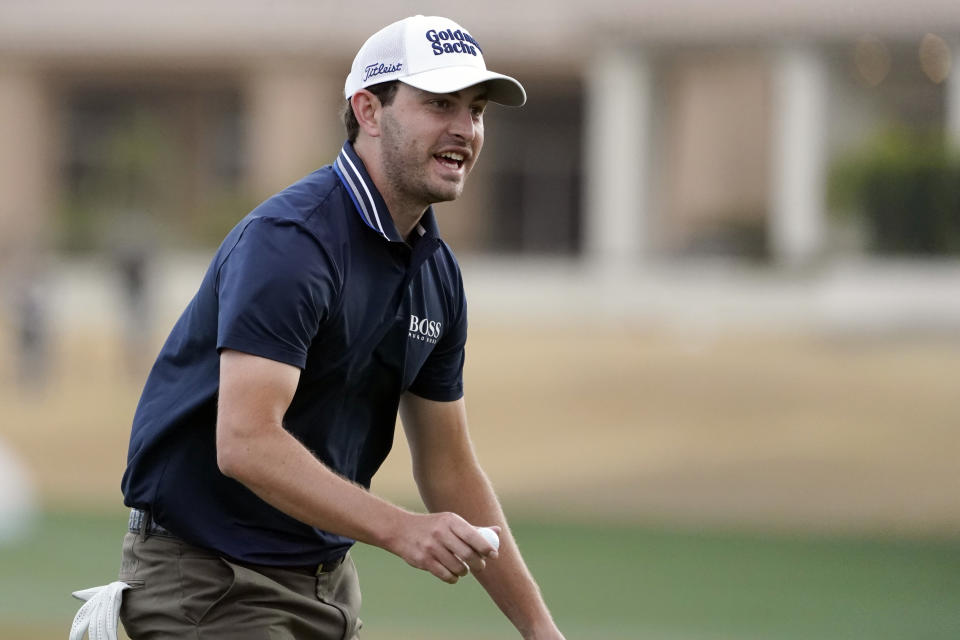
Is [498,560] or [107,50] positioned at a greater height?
[107,50]

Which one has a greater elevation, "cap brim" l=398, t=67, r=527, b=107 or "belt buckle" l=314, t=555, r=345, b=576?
"cap brim" l=398, t=67, r=527, b=107

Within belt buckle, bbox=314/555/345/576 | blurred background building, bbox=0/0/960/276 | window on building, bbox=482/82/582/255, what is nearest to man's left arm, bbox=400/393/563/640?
belt buckle, bbox=314/555/345/576

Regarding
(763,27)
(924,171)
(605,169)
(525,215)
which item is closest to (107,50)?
(525,215)

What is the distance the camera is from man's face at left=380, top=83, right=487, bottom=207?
4.26 m

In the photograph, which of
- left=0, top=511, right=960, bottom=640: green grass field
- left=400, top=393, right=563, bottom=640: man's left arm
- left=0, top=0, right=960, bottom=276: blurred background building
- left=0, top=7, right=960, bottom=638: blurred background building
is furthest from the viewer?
left=0, top=0, right=960, bottom=276: blurred background building

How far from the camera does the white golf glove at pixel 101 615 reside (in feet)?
14.1

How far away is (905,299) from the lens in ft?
77.2

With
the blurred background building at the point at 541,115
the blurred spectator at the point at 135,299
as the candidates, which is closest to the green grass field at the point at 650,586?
the blurred spectator at the point at 135,299

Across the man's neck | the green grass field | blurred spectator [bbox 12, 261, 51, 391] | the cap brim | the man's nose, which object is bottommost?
the green grass field

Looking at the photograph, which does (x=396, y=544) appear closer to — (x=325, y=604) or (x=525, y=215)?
(x=325, y=604)

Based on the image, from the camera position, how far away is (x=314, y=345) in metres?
4.17

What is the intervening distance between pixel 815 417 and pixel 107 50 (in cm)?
2387

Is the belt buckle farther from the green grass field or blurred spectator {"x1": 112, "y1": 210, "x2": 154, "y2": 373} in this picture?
blurred spectator {"x1": 112, "y1": 210, "x2": 154, "y2": 373}

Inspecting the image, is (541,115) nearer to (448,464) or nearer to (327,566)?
(448,464)
